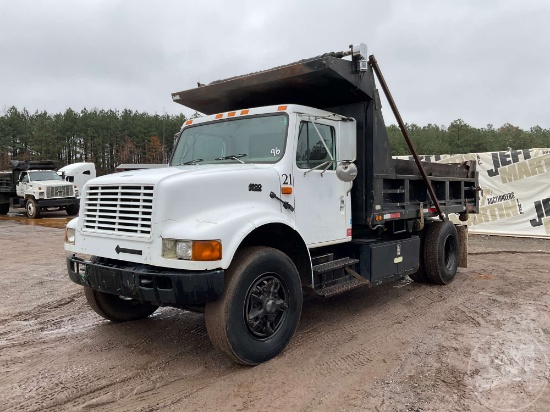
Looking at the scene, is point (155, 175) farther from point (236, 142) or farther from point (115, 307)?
point (115, 307)

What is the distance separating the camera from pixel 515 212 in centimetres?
1320

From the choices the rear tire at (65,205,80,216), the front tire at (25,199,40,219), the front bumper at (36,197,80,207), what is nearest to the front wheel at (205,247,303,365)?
the front bumper at (36,197,80,207)

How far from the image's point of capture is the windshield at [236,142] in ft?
15.3

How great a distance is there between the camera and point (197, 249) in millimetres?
3504

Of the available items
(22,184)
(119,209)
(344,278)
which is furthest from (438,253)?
(22,184)

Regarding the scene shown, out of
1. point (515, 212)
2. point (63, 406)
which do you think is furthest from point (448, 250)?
point (515, 212)

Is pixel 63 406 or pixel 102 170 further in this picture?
pixel 102 170

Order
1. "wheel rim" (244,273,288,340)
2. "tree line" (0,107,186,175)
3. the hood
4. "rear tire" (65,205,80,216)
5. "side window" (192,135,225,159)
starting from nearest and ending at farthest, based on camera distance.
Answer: the hood → "wheel rim" (244,273,288,340) → "side window" (192,135,225,159) → "rear tire" (65,205,80,216) → "tree line" (0,107,186,175)

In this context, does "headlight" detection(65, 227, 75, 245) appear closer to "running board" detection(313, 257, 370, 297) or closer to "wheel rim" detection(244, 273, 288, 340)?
"wheel rim" detection(244, 273, 288, 340)

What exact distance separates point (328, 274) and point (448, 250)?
3385 mm

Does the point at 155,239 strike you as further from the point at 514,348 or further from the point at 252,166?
the point at 514,348

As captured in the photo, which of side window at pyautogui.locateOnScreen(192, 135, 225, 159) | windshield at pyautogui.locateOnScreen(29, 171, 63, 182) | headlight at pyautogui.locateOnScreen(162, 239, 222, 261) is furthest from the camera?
windshield at pyautogui.locateOnScreen(29, 171, 63, 182)

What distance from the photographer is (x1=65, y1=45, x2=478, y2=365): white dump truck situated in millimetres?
→ 3668

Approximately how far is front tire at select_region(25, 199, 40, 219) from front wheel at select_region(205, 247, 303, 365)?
2006 cm
